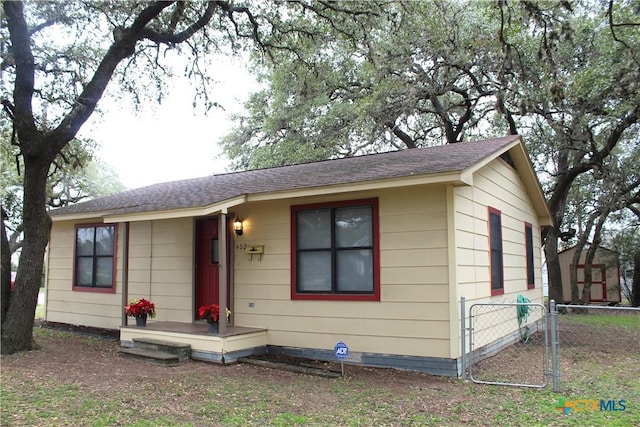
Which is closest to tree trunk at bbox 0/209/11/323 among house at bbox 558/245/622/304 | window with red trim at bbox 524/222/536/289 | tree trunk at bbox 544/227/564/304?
window with red trim at bbox 524/222/536/289

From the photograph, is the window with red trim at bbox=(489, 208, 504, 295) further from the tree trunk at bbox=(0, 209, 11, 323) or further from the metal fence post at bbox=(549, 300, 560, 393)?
the tree trunk at bbox=(0, 209, 11, 323)

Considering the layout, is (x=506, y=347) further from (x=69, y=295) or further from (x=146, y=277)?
(x=69, y=295)

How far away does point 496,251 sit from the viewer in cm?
834

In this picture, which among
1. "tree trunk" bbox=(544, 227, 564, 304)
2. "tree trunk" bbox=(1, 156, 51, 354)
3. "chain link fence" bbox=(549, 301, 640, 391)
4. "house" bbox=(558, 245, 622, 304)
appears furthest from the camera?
"house" bbox=(558, 245, 622, 304)

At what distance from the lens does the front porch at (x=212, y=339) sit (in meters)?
7.11

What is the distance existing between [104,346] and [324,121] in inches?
408

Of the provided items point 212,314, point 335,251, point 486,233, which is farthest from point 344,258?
point 486,233

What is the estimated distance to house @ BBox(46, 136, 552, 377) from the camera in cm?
648

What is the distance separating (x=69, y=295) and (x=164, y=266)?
333 cm

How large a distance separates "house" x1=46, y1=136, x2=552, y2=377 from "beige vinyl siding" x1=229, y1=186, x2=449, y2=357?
15 mm

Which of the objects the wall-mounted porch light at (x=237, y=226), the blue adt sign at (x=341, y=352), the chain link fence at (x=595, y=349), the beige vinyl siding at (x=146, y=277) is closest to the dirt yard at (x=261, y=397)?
the chain link fence at (x=595, y=349)

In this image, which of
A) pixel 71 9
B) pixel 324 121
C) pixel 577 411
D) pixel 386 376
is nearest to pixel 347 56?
pixel 324 121

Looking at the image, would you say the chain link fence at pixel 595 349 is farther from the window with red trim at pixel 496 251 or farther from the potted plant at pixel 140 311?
the potted plant at pixel 140 311

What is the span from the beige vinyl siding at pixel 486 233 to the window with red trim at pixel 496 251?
0.14 metres
